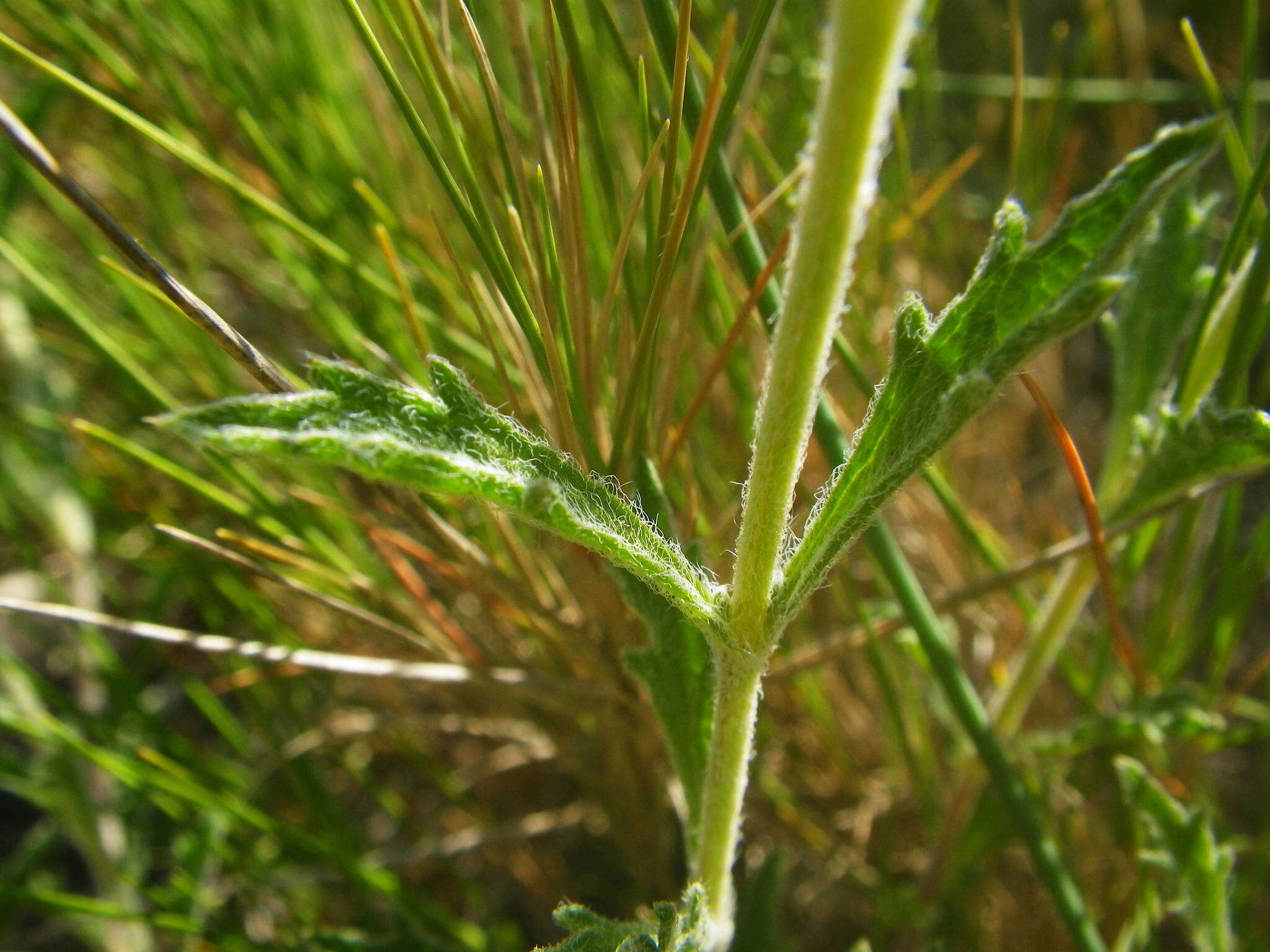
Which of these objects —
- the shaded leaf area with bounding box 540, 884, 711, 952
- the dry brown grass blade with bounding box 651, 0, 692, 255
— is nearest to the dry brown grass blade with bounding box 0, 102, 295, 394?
Answer: the dry brown grass blade with bounding box 651, 0, 692, 255

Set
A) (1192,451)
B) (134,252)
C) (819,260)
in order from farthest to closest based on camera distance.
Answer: (1192,451) < (134,252) < (819,260)

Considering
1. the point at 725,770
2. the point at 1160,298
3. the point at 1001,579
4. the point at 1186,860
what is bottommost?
the point at 1186,860

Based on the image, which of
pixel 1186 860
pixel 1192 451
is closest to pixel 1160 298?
pixel 1192 451

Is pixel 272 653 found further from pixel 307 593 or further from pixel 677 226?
pixel 677 226

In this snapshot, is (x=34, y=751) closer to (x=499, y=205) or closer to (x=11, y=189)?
(x=11, y=189)

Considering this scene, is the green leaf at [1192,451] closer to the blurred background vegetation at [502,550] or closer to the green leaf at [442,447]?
the blurred background vegetation at [502,550]
